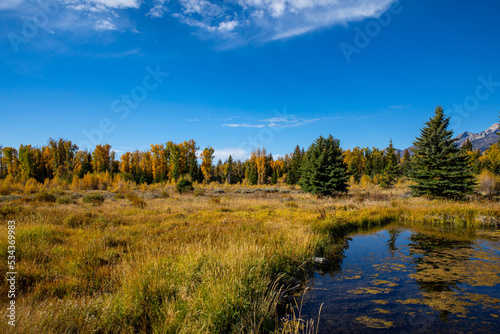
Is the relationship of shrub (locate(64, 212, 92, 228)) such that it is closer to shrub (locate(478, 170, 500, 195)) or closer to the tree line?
the tree line

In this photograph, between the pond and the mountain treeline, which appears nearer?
the pond

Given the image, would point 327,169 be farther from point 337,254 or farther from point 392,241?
point 337,254

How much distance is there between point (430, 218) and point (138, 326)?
16.8 m

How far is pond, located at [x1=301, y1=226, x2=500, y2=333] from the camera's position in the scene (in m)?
4.34

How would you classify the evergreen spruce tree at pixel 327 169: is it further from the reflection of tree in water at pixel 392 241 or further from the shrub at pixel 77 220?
the shrub at pixel 77 220

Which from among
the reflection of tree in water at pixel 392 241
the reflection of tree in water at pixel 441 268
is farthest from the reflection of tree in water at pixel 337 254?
the reflection of tree in water at pixel 441 268

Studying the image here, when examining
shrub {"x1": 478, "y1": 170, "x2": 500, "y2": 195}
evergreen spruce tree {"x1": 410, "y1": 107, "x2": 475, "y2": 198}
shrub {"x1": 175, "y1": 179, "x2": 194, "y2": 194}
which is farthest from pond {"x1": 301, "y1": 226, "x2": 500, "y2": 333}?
shrub {"x1": 175, "y1": 179, "x2": 194, "y2": 194}

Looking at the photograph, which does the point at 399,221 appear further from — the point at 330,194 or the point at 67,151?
the point at 67,151

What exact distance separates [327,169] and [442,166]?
9.80m

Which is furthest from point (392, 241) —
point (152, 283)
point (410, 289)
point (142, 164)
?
point (142, 164)

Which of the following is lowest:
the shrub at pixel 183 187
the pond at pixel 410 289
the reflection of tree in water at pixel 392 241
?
the reflection of tree in water at pixel 392 241

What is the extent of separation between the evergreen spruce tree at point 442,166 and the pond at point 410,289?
11.9m

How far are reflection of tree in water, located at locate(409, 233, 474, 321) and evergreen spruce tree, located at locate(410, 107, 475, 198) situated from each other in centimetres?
1206

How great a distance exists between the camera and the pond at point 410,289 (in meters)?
4.34
